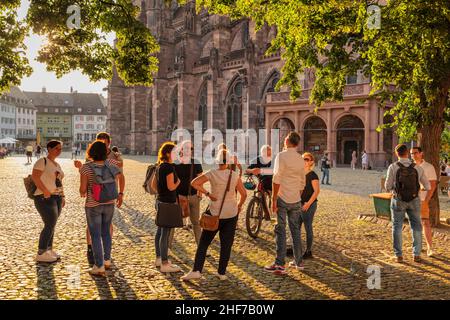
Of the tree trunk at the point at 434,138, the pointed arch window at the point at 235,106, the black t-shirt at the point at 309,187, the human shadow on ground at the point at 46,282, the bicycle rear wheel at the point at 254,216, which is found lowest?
the human shadow on ground at the point at 46,282

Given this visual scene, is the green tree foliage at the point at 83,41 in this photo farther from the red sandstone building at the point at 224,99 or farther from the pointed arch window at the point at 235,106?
the pointed arch window at the point at 235,106

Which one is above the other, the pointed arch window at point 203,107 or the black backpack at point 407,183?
the pointed arch window at point 203,107

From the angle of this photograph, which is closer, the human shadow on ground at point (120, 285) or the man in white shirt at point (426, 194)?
the human shadow on ground at point (120, 285)

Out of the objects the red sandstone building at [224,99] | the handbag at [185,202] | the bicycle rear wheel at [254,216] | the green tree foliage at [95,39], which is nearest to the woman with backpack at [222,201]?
the handbag at [185,202]

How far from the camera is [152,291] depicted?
17.4ft

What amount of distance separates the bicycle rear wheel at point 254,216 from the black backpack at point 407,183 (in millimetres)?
2806

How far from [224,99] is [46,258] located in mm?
39918

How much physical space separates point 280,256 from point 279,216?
0.52 meters

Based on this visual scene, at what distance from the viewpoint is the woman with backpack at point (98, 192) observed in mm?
5793

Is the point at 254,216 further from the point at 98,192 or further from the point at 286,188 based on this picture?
the point at 98,192

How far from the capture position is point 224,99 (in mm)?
45719

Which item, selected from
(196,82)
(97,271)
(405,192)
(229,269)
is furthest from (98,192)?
(196,82)

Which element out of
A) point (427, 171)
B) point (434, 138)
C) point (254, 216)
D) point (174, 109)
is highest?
point (174, 109)

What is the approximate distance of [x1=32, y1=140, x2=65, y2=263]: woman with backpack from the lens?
21.3 ft
